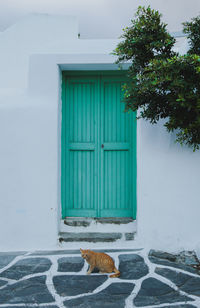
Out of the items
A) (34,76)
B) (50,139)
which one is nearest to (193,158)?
(50,139)

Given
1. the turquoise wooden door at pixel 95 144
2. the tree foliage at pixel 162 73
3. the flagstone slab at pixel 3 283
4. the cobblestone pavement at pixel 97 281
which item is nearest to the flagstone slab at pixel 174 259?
the cobblestone pavement at pixel 97 281

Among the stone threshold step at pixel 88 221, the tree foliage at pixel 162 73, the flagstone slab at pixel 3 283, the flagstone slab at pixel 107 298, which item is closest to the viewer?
the flagstone slab at pixel 107 298

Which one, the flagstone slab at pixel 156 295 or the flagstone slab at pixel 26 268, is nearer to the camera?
the flagstone slab at pixel 156 295

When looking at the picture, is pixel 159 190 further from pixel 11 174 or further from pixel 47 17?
pixel 47 17

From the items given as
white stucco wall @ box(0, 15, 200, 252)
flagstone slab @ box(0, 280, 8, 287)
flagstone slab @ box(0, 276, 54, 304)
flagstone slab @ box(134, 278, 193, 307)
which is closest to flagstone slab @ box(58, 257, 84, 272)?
flagstone slab @ box(0, 276, 54, 304)

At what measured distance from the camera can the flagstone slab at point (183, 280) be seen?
10.4 feet

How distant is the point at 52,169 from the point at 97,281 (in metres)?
1.85

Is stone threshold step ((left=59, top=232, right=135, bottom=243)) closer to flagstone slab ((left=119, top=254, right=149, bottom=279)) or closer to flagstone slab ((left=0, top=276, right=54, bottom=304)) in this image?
flagstone slab ((left=119, top=254, right=149, bottom=279))

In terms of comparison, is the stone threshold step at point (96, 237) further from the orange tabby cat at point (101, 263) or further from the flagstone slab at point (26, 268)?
the orange tabby cat at point (101, 263)

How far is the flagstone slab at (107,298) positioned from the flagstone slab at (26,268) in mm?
896

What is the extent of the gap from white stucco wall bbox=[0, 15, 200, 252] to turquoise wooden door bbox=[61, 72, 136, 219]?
0.27 metres

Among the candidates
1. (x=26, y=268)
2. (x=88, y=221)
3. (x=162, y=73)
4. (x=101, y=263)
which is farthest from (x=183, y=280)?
(x=162, y=73)

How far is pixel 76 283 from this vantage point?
3.34m

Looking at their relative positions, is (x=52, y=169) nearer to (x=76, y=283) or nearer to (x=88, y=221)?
(x=88, y=221)
